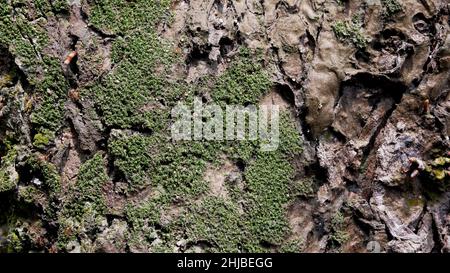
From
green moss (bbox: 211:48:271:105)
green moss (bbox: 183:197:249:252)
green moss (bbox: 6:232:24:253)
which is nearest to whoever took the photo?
green moss (bbox: 183:197:249:252)

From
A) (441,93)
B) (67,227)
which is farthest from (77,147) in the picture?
(441,93)

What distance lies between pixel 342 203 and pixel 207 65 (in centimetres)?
135

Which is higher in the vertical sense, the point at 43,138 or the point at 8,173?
the point at 43,138

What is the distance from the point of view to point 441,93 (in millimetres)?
4070

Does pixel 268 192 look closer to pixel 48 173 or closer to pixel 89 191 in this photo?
pixel 89 191

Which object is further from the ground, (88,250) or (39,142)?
(39,142)

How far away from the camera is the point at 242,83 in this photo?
3.96 meters

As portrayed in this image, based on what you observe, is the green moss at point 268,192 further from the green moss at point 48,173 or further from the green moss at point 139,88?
the green moss at point 48,173

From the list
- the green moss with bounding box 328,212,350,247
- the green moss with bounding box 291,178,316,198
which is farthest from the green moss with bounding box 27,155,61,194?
the green moss with bounding box 328,212,350,247

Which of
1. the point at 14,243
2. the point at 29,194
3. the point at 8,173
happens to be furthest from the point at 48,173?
the point at 14,243

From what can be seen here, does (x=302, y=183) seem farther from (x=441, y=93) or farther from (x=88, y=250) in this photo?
(x=88, y=250)

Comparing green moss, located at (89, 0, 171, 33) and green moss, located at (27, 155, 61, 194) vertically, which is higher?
green moss, located at (89, 0, 171, 33)

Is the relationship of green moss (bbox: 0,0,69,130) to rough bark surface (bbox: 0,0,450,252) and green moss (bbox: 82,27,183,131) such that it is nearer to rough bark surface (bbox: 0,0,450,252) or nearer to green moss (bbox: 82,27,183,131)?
rough bark surface (bbox: 0,0,450,252)

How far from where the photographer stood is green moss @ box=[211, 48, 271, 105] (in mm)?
3957
